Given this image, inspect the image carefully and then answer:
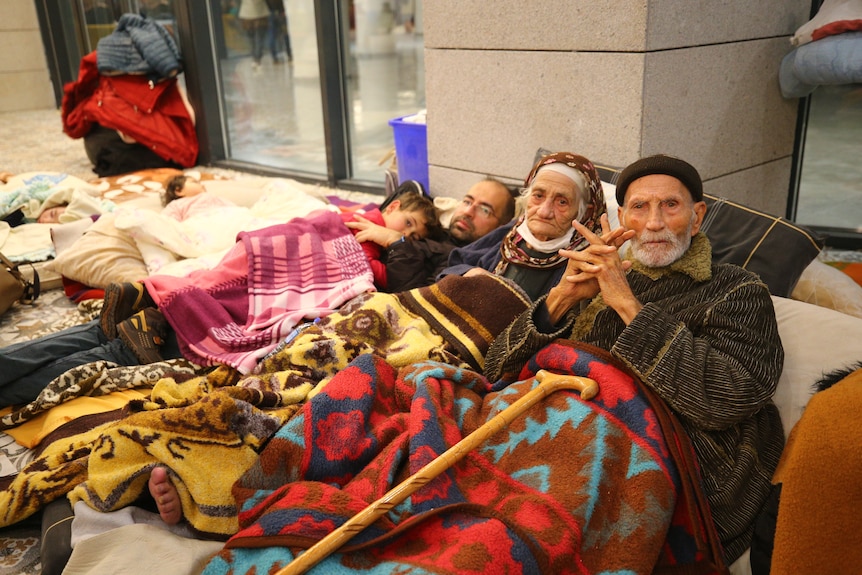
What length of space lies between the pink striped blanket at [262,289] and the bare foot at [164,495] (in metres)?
0.65

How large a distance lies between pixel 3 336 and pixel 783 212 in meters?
3.54

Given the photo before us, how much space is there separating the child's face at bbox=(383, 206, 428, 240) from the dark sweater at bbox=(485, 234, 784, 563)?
1356 mm

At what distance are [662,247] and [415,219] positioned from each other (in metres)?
1.47

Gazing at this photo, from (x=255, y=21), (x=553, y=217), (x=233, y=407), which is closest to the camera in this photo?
(x=233, y=407)

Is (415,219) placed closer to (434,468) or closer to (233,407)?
(233,407)

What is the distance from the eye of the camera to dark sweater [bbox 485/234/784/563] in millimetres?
1698

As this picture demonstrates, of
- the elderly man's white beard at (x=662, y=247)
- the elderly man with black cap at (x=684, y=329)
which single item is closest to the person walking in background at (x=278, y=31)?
the elderly man with black cap at (x=684, y=329)

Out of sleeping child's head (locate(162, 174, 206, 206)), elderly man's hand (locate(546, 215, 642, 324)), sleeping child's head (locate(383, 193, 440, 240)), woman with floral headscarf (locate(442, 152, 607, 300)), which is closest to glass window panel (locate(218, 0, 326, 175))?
sleeping child's head (locate(162, 174, 206, 206))

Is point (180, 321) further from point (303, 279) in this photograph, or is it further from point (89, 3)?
point (89, 3)

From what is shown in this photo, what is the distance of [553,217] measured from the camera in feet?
8.11

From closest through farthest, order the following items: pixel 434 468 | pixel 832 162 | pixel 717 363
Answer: pixel 434 468
pixel 717 363
pixel 832 162

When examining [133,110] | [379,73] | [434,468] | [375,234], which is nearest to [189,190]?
[375,234]

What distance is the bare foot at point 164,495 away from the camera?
6.04ft

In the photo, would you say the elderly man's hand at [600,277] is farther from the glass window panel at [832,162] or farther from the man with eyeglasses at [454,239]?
the glass window panel at [832,162]
